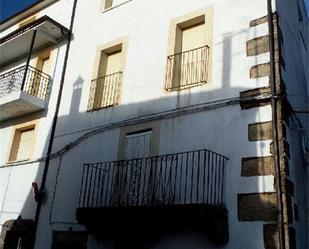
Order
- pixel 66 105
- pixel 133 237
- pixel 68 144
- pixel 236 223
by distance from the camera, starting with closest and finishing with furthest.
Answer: pixel 236 223 → pixel 133 237 → pixel 68 144 → pixel 66 105

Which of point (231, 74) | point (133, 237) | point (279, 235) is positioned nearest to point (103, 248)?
point (133, 237)

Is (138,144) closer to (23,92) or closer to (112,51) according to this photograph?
(112,51)

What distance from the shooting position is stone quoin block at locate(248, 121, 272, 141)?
7473 mm

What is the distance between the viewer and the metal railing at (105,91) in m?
10.4

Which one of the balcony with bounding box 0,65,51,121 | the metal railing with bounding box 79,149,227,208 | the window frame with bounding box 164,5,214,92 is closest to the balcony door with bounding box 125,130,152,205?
Answer: the metal railing with bounding box 79,149,227,208

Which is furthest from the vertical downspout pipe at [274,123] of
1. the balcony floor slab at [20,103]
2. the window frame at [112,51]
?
the balcony floor slab at [20,103]

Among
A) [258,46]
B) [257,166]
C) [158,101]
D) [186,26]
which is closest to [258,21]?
[258,46]

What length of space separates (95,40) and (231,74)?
15.5ft

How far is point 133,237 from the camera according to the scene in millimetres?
8414

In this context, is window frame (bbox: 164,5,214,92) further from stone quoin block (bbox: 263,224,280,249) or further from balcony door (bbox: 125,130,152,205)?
stone quoin block (bbox: 263,224,280,249)

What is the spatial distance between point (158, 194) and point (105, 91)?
350cm

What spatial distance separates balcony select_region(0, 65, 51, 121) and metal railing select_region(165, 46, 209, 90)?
4.29 meters

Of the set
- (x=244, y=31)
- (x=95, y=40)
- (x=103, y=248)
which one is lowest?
(x=103, y=248)

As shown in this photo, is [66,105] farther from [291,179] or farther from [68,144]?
[291,179]
